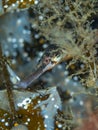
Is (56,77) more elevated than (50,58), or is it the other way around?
(56,77)

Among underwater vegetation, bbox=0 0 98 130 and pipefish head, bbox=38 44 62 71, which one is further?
pipefish head, bbox=38 44 62 71

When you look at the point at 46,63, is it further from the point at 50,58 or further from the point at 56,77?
the point at 56,77

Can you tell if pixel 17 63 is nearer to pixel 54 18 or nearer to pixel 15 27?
pixel 15 27

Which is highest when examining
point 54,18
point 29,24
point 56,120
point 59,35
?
point 29,24

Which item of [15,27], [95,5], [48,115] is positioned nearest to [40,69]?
[48,115]

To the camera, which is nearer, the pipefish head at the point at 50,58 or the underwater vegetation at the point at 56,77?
the underwater vegetation at the point at 56,77

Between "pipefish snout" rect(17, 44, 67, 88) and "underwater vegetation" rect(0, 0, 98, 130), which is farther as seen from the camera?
"pipefish snout" rect(17, 44, 67, 88)

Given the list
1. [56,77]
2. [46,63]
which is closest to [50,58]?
[46,63]

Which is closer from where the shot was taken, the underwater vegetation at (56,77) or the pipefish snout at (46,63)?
the underwater vegetation at (56,77)
